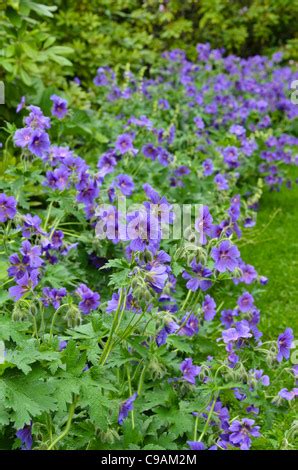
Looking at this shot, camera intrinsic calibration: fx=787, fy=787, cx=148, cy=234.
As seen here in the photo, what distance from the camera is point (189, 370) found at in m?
2.30

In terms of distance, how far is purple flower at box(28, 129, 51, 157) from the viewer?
8.89ft

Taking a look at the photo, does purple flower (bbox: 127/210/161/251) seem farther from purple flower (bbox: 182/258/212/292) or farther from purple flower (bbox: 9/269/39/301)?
purple flower (bbox: 9/269/39/301)

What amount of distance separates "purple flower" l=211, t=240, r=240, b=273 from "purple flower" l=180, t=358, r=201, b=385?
314 mm

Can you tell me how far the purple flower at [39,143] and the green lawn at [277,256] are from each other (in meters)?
1.36

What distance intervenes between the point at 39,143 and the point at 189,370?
0.98 m

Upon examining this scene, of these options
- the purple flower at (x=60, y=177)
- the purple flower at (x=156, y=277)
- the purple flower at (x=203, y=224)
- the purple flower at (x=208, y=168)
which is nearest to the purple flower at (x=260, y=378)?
the purple flower at (x=203, y=224)

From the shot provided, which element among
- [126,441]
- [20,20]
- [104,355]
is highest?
[20,20]

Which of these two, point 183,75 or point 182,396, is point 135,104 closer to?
point 183,75

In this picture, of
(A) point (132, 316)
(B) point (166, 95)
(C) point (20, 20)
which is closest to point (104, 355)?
(A) point (132, 316)

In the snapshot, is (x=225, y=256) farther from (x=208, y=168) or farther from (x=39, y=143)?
(x=208, y=168)

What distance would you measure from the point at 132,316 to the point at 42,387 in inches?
16.4

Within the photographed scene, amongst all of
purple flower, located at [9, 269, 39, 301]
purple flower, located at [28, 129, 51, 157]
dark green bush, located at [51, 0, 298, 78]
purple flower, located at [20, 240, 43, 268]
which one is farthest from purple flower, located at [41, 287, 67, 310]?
dark green bush, located at [51, 0, 298, 78]

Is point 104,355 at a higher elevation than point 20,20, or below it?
below

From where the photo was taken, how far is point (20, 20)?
4172 mm
